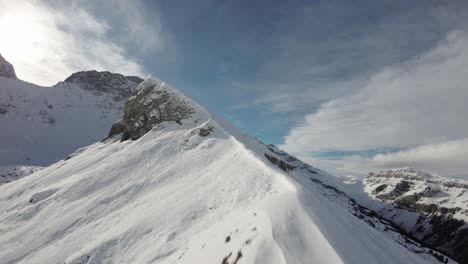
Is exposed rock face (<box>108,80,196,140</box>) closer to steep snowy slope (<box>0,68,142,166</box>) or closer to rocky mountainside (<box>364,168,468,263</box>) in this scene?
steep snowy slope (<box>0,68,142,166</box>)

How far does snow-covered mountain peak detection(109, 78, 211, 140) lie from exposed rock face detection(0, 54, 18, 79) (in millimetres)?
181222

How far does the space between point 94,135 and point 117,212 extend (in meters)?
145

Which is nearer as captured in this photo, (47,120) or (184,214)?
(184,214)

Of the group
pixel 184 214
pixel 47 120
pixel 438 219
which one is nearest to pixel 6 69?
pixel 47 120

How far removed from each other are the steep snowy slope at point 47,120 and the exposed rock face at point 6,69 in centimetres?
1376

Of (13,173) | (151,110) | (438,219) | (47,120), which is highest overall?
(438,219)

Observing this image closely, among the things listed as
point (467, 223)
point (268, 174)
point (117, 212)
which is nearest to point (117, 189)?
point (117, 212)

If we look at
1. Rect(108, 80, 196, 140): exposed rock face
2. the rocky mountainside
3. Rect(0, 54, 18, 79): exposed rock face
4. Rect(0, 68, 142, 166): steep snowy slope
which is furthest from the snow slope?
the rocky mountainside

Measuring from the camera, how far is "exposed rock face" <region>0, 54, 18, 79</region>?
17950cm

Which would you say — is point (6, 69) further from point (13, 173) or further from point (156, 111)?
point (156, 111)

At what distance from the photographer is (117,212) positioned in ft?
84.6

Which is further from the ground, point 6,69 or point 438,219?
point 438,219

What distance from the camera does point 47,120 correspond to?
506 ft

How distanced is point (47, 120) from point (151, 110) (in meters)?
138
